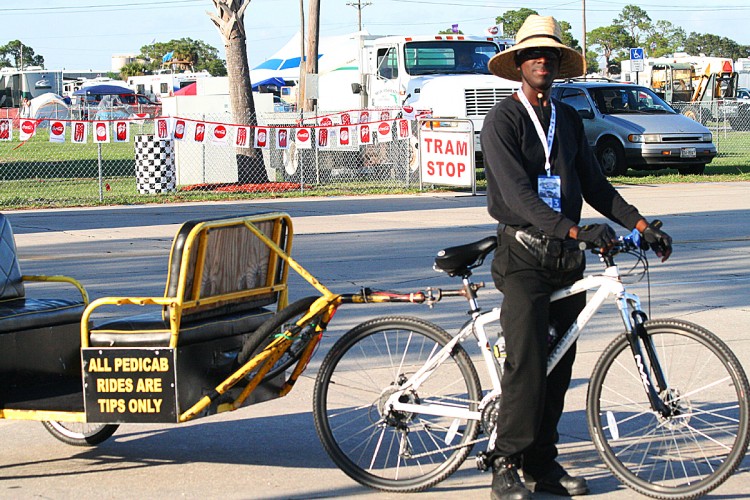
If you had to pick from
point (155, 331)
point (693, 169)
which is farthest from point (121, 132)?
point (155, 331)

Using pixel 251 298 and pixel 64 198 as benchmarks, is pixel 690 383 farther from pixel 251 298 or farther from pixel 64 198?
pixel 64 198

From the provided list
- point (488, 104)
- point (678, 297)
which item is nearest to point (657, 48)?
point (488, 104)

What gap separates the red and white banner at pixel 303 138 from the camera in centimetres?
2144

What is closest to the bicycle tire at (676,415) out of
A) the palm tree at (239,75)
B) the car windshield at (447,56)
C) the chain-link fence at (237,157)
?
the chain-link fence at (237,157)

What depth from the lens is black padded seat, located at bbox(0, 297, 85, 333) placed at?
5352mm

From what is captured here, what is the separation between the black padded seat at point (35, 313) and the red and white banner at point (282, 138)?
15679 mm

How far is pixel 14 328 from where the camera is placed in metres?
5.34

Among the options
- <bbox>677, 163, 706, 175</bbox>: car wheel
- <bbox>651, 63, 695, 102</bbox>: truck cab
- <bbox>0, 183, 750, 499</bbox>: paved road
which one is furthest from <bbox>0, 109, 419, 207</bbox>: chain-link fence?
<bbox>651, 63, 695, 102</bbox>: truck cab

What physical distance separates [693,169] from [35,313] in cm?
2042

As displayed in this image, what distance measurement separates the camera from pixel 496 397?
4820 millimetres

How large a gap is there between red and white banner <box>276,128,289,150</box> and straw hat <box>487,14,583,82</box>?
16.3 m

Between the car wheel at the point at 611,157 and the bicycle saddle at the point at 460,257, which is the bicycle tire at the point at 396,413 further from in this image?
the car wheel at the point at 611,157

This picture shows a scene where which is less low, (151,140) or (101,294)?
(151,140)

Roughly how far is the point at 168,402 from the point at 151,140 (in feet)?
53.3
